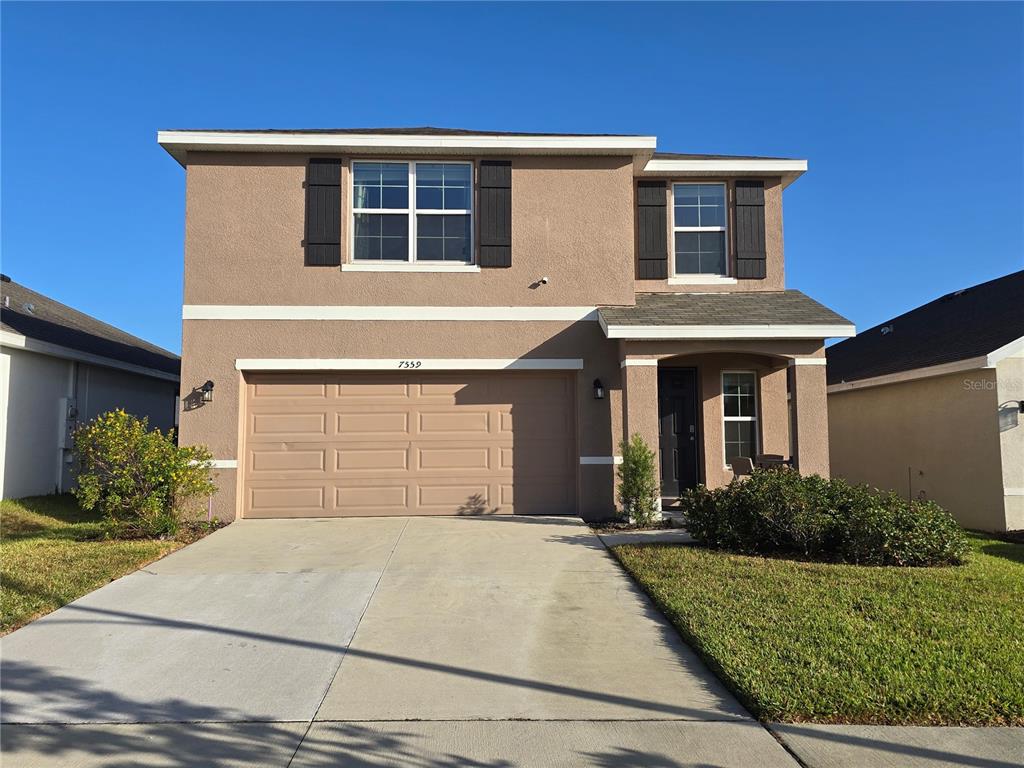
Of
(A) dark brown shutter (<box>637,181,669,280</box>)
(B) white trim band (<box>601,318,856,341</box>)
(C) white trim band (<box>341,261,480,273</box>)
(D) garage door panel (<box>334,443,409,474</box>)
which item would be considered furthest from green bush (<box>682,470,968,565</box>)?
(C) white trim band (<box>341,261,480,273</box>)

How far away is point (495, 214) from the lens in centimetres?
1103

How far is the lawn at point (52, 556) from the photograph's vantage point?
6.15 m

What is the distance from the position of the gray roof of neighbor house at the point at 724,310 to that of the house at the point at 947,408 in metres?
2.87

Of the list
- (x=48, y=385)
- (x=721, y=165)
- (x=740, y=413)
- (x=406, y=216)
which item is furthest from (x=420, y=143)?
(x=48, y=385)

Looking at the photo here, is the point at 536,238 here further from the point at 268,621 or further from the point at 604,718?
the point at 604,718

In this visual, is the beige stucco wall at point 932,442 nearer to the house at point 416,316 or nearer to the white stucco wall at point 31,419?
the house at point 416,316

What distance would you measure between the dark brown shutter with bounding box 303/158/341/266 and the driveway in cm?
501

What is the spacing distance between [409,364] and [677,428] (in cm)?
461

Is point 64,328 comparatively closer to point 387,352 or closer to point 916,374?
point 387,352

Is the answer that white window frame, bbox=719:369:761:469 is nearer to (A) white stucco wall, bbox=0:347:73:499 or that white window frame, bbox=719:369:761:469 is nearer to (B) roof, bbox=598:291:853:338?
(B) roof, bbox=598:291:853:338

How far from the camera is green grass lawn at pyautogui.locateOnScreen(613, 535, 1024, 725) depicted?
4102 mm

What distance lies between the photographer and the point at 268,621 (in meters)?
5.75

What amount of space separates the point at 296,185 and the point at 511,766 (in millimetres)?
9439

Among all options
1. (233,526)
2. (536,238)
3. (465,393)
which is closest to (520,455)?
(465,393)
